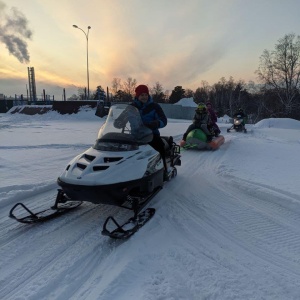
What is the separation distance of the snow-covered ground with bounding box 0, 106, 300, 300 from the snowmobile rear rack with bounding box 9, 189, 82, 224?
9 centimetres

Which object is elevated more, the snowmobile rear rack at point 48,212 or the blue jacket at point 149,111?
the blue jacket at point 149,111

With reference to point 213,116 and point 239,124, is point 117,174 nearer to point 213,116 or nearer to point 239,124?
point 213,116

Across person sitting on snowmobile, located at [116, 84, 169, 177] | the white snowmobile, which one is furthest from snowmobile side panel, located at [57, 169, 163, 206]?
person sitting on snowmobile, located at [116, 84, 169, 177]

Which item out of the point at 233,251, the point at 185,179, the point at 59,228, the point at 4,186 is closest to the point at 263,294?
the point at 233,251

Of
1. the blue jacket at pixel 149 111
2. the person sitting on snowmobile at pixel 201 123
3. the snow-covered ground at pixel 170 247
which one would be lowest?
the snow-covered ground at pixel 170 247

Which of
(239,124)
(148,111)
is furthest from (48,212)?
(239,124)

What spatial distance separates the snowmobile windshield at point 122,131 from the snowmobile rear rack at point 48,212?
2.91 ft

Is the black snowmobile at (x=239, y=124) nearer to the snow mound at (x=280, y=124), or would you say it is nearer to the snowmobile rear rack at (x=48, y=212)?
the snow mound at (x=280, y=124)

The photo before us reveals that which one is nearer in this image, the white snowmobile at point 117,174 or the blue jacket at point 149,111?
the white snowmobile at point 117,174

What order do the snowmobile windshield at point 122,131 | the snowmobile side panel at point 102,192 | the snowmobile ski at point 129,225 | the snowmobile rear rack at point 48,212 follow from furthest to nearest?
the snowmobile windshield at point 122,131
the snowmobile rear rack at point 48,212
the snowmobile side panel at point 102,192
the snowmobile ski at point 129,225

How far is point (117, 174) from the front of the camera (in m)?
3.37

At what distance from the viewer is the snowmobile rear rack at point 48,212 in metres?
3.52

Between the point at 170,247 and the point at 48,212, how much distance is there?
1832 mm

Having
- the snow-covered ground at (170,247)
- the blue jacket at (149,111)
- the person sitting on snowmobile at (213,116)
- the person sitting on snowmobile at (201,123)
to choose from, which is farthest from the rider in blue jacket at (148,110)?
the person sitting on snowmobile at (213,116)
